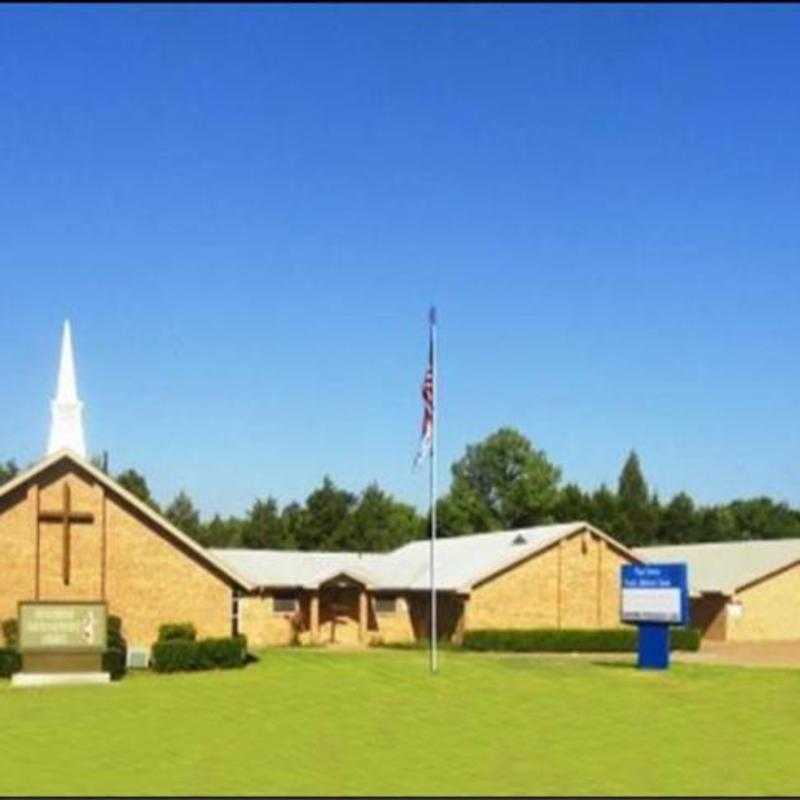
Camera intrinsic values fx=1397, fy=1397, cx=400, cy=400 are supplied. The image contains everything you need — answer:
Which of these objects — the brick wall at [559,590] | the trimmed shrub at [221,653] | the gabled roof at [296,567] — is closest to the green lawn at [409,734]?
the trimmed shrub at [221,653]

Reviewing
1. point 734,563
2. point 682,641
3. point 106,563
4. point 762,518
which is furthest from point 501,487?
point 106,563

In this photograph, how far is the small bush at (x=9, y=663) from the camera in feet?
136

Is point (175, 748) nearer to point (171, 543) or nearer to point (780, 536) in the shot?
point (171, 543)

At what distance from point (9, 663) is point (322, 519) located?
5656 cm

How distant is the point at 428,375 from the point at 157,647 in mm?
12209

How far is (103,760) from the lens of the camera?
2261 cm

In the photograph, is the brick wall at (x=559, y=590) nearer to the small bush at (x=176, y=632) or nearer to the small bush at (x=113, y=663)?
the small bush at (x=176, y=632)

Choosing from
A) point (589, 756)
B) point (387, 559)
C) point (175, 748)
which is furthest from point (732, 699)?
point (387, 559)

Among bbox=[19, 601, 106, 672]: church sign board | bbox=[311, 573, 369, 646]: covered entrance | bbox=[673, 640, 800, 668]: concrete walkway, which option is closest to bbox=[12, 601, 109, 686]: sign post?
bbox=[19, 601, 106, 672]: church sign board

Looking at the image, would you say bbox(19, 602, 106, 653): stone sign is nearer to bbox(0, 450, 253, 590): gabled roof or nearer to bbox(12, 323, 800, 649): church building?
bbox(12, 323, 800, 649): church building

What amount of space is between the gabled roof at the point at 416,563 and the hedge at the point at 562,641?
3.57 meters

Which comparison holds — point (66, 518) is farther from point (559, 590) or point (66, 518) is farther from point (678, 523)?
point (678, 523)

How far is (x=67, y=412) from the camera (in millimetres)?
54094

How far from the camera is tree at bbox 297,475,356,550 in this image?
97.8m
